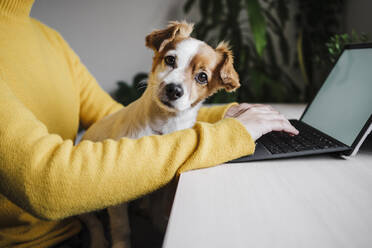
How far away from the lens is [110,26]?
2316mm

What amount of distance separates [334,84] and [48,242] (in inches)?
38.7

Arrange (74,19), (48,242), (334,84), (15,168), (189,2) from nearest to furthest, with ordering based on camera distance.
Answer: (15,168), (48,242), (334,84), (189,2), (74,19)

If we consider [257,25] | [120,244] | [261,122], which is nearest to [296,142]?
[261,122]

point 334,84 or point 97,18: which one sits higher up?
point 334,84

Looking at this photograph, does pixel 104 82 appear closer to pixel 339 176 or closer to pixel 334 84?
pixel 334 84

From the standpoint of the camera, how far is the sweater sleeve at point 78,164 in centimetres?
47

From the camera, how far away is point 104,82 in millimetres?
2441

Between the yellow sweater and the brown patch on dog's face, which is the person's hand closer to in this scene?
the yellow sweater

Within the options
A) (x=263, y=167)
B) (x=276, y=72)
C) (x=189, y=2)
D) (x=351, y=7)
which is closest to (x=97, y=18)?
(x=189, y=2)

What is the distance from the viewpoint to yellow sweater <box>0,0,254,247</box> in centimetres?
48

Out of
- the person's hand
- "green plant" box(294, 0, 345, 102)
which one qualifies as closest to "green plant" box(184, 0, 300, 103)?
"green plant" box(294, 0, 345, 102)

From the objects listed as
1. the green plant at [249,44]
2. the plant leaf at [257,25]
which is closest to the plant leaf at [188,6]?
the green plant at [249,44]

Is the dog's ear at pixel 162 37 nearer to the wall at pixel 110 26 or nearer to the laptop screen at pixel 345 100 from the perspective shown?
the laptop screen at pixel 345 100

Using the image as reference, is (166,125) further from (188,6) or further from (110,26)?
(110,26)
